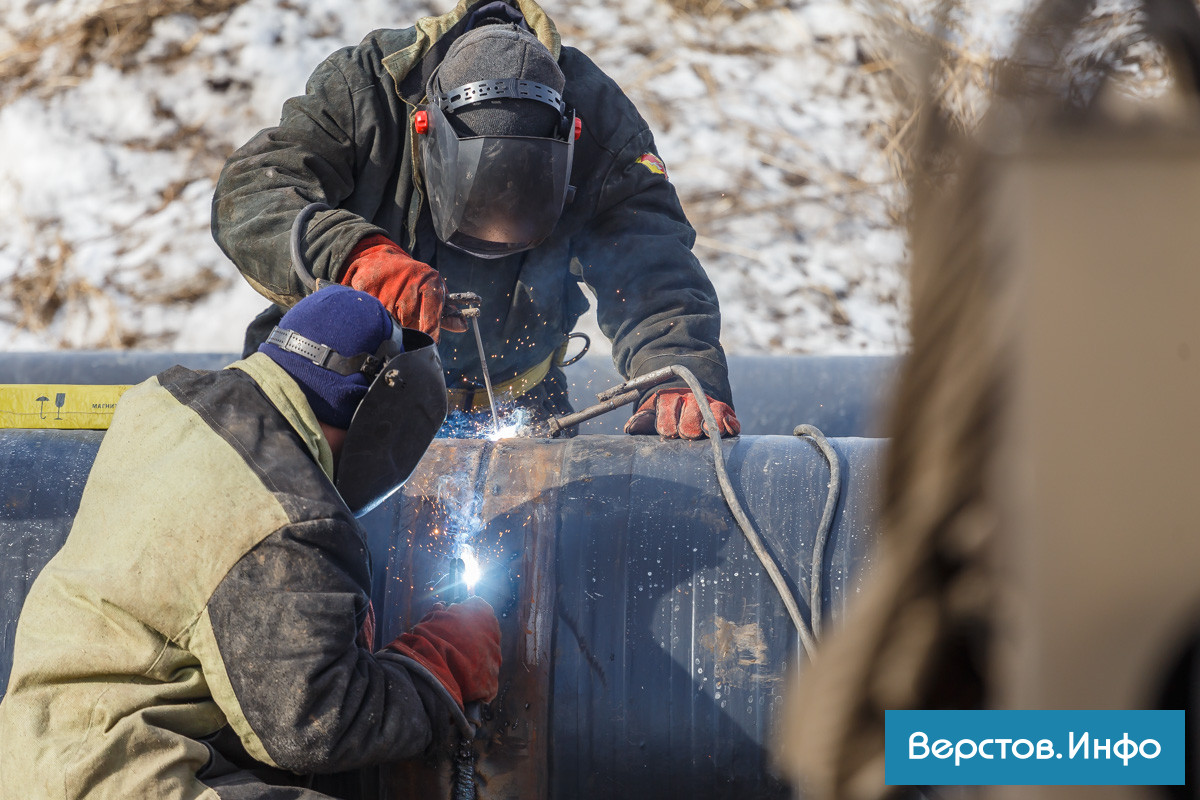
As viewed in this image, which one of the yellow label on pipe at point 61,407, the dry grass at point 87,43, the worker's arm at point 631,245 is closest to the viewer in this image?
the yellow label on pipe at point 61,407

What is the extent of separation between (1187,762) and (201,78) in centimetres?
712

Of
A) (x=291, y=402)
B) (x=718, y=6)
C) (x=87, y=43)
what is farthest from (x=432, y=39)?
(x=87, y=43)

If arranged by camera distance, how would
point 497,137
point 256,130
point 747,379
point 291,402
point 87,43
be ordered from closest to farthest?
point 291,402 < point 497,137 < point 747,379 < point 256,130 < point 87,43

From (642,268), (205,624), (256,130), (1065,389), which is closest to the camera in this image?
(1065,389)

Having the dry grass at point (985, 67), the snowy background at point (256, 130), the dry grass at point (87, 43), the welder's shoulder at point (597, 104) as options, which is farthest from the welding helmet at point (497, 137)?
the dry grass at point (87, 43)

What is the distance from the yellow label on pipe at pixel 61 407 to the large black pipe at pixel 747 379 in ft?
5.25

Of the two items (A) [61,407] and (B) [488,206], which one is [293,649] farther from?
(B) [488,206]

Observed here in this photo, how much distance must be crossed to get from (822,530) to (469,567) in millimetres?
676

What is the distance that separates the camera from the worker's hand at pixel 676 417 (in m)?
2.51

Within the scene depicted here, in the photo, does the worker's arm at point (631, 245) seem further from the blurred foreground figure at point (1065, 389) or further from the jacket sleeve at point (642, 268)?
the blurred foreground figure at point (1065, 389)

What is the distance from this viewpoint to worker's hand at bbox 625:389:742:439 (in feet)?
8.24

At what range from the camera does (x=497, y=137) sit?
Answer: 279cm

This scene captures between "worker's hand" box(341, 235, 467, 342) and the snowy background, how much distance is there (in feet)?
11.6

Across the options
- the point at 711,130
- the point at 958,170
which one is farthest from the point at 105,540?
the point at 711,130
